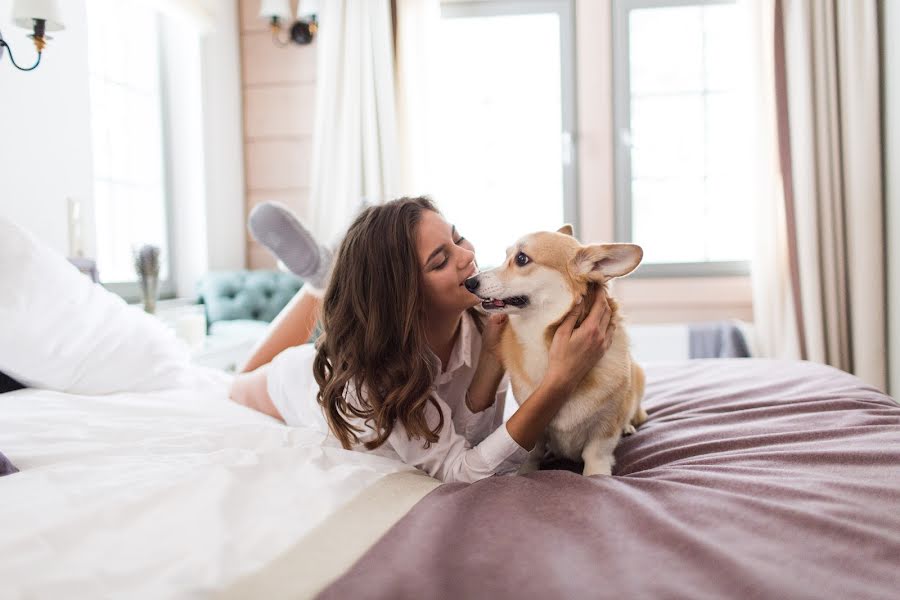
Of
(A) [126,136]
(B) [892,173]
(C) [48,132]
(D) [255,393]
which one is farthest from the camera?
(A) [126,136]

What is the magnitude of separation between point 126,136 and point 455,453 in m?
2.91

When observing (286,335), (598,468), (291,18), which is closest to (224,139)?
(291,18)

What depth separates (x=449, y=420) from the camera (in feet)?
4.16

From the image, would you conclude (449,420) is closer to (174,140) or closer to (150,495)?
(150,495)

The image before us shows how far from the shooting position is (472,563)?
2.30 feet

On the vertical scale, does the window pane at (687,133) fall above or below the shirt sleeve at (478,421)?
above

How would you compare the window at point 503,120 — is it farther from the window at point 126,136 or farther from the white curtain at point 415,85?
the window at point 126,136

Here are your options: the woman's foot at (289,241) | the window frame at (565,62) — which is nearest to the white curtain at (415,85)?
the window frame at (565,62)

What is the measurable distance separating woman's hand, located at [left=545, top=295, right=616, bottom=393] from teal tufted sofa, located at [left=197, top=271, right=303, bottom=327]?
2.42m

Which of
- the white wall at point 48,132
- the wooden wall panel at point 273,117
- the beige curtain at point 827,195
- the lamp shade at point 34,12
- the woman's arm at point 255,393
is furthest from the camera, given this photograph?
the wooden wall panel at point 273,117

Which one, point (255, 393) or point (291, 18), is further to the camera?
point (291, 18)

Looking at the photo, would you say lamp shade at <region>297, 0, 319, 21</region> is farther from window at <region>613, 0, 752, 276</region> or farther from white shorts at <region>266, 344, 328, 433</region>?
white shorts at <region>266, 344, 328, 433</region>

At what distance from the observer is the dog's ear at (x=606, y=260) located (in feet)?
4.10

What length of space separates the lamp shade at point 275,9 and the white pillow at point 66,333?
2455 millimetres
